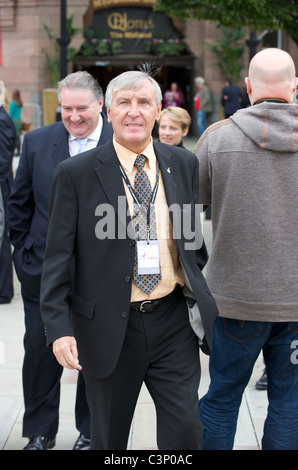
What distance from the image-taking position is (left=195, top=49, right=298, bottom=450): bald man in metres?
3.00

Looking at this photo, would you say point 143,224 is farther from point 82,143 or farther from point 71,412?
point 71,412

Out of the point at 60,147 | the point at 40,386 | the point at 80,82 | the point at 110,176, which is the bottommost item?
the point at 40,386

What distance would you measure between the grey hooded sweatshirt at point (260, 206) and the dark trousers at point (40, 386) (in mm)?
1133

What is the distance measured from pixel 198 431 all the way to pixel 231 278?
0.69 m

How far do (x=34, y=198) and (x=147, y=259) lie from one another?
1123 millimetres

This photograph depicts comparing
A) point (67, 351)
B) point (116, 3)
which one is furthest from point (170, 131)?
point (116, 3)

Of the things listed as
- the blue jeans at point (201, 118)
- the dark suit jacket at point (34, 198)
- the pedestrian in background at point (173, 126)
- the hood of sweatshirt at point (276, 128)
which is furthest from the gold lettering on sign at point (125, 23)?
the hood of sweatshirt at point (276, 128)

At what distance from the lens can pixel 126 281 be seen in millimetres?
2732

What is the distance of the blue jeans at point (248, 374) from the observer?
311 cm

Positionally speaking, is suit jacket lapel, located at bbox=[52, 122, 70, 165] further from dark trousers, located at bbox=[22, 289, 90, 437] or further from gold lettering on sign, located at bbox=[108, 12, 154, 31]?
gold lettering on sign, located at bbox=[108, 12, 154, 31]

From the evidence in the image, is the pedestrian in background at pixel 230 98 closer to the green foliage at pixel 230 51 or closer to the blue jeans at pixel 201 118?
the blue jeans at pixel 201 118

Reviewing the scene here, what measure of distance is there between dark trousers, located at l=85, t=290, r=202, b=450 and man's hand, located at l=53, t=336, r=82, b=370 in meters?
0.20

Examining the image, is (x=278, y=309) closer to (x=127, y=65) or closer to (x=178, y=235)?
(x=178, y=235)
